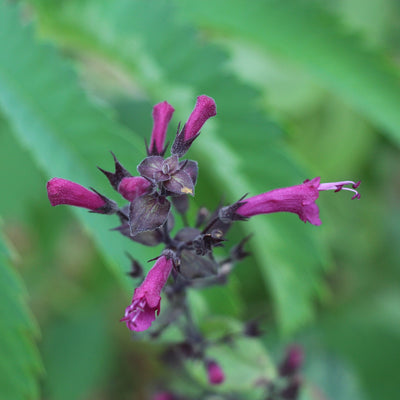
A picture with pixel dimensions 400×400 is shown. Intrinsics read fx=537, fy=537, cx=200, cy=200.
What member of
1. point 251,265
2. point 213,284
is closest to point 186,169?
point 213,284

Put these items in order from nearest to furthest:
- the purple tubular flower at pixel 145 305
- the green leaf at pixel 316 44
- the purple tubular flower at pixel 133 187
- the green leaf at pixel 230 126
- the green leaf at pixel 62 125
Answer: the purple tubular flower at pixel 145 305 → the purple tubular flower at pixel 133 187 → the green leaf at pixel 62 125 → the green leaf at pixel 230 126 → the green leaf at pixel 316 44

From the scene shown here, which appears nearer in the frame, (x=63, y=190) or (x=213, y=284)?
(x=63, y=190)

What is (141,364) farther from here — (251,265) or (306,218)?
(306,218)

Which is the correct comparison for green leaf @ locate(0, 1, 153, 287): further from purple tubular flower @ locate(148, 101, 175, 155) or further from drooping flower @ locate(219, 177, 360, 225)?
drooping flower @ locate(219, 177, 360, 225)

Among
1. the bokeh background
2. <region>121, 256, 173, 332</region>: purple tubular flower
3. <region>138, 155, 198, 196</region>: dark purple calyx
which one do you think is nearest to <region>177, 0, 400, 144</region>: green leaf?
the bokeh background

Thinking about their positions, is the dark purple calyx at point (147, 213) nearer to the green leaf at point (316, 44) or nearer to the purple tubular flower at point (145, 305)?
the purple tubular flower at point (145, 305)

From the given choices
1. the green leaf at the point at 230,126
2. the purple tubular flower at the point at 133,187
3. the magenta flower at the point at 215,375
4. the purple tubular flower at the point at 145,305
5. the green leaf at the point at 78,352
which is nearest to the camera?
the purple tubular flower at the point at 145,305

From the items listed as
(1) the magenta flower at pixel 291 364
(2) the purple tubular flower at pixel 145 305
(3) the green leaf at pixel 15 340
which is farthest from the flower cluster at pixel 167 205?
(1) the magenta flower at pixel 291 364
